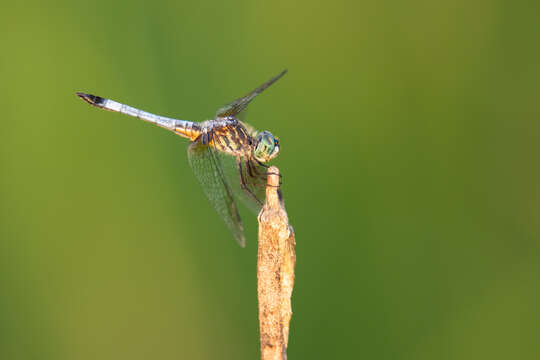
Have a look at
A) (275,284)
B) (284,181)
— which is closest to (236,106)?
(284,181)

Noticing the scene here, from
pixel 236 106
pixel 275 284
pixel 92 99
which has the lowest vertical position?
pixel 275 284

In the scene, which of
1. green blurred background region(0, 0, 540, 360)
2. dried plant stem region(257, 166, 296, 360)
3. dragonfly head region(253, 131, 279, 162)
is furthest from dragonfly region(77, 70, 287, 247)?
dried plant stem region(257, 166, 296, 360)

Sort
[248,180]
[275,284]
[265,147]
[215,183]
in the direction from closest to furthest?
[275,284] < [265,147] < [248,180] < [215,183]

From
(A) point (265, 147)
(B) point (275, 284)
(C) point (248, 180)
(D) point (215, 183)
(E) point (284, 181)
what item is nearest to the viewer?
(B) point (275, 284)

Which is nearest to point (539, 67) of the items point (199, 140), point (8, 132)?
point (199, 140)

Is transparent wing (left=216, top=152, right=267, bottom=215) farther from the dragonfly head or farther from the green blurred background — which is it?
the green blurred background

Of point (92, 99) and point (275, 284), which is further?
point (92, 99)

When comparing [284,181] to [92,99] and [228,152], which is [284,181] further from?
[92,99]

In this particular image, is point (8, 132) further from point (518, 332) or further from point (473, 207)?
point (518, 332)
